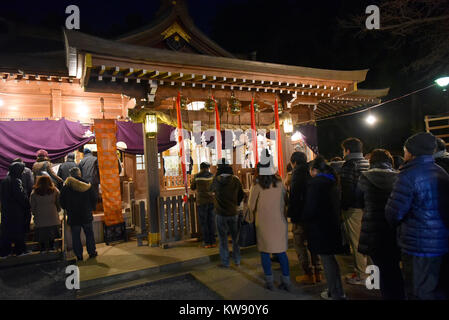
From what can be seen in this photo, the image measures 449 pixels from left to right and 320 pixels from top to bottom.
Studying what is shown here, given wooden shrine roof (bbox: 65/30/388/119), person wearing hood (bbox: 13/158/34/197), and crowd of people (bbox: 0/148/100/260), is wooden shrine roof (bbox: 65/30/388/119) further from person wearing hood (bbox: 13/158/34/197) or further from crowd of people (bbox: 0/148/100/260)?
person wearing hood (bbox: 13/158/34/197)

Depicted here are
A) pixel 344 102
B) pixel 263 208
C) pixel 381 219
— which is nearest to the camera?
pixel 381 219

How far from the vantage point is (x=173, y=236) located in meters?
7.66

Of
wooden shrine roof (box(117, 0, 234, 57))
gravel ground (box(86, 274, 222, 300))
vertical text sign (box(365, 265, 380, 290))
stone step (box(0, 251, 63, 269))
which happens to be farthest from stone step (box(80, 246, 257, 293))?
wooden shrine roof (box(117, 0, 234, 57))

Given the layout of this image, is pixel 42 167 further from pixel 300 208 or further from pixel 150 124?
pixel 300 208

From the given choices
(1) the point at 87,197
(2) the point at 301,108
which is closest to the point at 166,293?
(1) the point at 87,197

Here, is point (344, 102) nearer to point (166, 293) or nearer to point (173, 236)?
point (173, 236)

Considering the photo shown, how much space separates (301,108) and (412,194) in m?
8.10

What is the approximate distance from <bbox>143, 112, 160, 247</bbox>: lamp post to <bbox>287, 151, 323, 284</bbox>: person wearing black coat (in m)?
4.11

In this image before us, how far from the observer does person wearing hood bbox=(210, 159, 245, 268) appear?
19.4 feet

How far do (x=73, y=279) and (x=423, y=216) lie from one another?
19.9 feet

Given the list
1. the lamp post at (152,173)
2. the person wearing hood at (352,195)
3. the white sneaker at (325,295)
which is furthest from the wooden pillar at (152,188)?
the person wearing hood at (352,195)

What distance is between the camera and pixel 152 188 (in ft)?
25.3

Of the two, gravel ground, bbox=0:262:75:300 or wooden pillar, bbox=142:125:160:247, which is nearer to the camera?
gravel ground, bbox=0:262:75:300

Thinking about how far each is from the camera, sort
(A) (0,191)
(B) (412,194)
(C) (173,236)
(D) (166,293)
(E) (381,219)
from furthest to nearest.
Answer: (C) (173,236)
(A) (0,191)
(D) (166,293)
(E) (381,219)
(B) (412,194)
